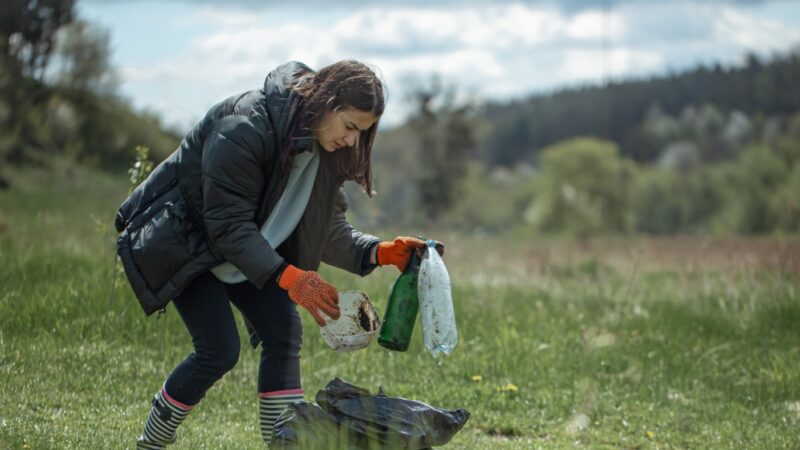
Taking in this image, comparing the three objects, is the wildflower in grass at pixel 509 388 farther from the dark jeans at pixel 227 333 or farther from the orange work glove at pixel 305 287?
the orange work glove at pixel 305 287

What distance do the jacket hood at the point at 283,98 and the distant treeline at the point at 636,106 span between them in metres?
80.5

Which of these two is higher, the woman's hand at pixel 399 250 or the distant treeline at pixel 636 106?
the woman's hand at pixel 399 250

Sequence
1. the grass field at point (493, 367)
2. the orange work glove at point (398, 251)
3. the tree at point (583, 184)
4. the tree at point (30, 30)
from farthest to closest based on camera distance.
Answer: the tree at point (583, 184) < the tree at point (30, 30) < the grass field at point (493, 367) < the orange work glove at point (398, 251)

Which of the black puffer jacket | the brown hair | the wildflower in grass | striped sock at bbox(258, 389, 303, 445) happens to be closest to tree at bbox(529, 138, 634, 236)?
the wildflower in grass

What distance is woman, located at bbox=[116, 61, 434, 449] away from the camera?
3863 mm

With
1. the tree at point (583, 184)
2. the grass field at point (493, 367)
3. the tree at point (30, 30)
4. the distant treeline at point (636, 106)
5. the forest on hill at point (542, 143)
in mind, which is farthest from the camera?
the distant treeline at point (636, 106)

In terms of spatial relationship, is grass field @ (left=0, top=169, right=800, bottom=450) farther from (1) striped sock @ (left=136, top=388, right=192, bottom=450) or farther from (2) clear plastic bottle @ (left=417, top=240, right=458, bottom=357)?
(2) clear plastic bottle @ (left=417, top=240, right=458, bottom=357)

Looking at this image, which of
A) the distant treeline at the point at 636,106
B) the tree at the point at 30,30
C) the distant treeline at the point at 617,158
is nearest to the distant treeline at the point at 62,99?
the tree at the point at 30,30

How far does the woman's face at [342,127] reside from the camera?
12.8ft

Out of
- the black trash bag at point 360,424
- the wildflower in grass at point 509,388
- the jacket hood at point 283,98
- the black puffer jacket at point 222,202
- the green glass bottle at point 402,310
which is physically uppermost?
the jacket hood at point 283,98

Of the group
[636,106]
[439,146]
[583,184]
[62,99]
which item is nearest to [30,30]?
[62,99]

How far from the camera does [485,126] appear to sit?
6488cm

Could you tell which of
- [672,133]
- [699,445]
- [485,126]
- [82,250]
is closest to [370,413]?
[699,445]

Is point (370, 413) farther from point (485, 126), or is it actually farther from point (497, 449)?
point (485, 126)
